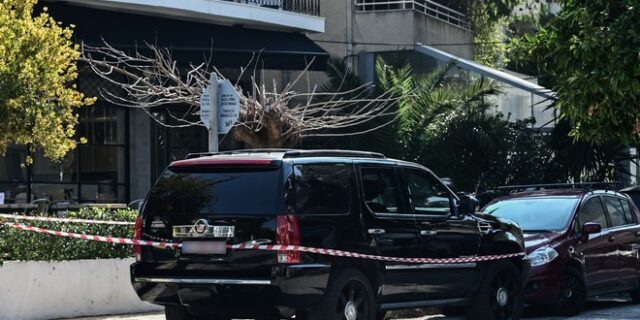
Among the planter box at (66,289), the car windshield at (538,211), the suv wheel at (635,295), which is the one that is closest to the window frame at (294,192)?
the planter box at (66,289)

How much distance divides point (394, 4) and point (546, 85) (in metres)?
5.03

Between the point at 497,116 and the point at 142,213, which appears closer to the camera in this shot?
the point at 142,213

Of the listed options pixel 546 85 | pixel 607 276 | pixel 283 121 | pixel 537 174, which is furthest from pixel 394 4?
pixel 607 276

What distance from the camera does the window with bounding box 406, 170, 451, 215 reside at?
412 inches

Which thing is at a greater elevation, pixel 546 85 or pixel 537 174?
pixel 546 85

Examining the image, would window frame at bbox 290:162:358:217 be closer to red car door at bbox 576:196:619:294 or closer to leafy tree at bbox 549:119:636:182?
red car door at bbox 576:196:619:294

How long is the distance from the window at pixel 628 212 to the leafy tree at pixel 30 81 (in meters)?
7.84

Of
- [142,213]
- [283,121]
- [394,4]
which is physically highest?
[394,4]

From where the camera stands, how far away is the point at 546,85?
911 inches

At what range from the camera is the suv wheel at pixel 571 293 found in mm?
12480

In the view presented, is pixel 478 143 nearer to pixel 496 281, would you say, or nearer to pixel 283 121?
pixel 283 121

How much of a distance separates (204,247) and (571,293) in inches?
220

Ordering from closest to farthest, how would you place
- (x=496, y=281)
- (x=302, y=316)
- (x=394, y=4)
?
1. (x=302, y=316)
2. (x=496, y=281)
3. (x=394, y=4)

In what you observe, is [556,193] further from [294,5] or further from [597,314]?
[294,5]
